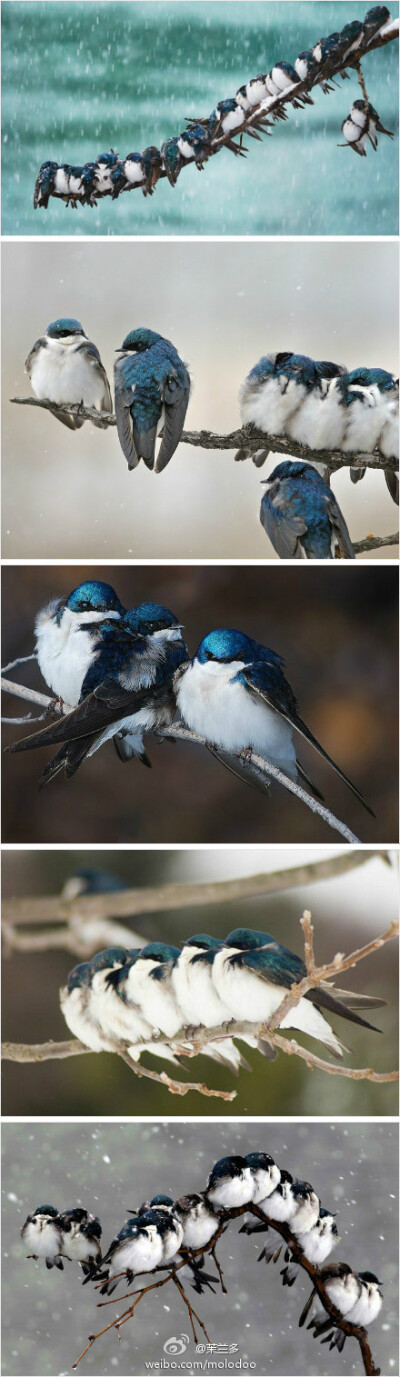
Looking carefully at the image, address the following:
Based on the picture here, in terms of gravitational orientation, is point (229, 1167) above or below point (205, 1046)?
below

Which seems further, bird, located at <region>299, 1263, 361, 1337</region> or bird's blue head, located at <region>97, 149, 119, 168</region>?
bird's blue head, located at <region>97, 149, 119, 168</region>

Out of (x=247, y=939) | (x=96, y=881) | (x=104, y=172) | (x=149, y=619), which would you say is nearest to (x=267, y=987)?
(x=247, y=939)

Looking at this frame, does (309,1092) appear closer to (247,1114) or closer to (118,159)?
(247,1114)

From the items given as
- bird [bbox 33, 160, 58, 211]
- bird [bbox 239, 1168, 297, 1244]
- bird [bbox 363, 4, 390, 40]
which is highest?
bird [bbox 363, 4, 390, 40]

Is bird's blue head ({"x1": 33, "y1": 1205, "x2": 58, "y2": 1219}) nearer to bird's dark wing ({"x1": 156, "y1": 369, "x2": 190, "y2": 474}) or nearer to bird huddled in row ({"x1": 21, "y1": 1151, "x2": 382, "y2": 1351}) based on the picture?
bird huddled in row ({"x1": 21, "y1": 1151, "x2": 382, "y2": 1351})

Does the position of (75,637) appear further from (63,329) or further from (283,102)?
(283,102)

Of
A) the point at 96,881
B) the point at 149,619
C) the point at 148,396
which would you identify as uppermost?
the point at 148,396

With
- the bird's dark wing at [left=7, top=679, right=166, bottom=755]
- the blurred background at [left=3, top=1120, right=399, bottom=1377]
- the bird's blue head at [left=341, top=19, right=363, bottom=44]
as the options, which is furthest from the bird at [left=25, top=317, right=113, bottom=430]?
the blurred background at [left=3, top=1120, right=399, bottom=1377]
